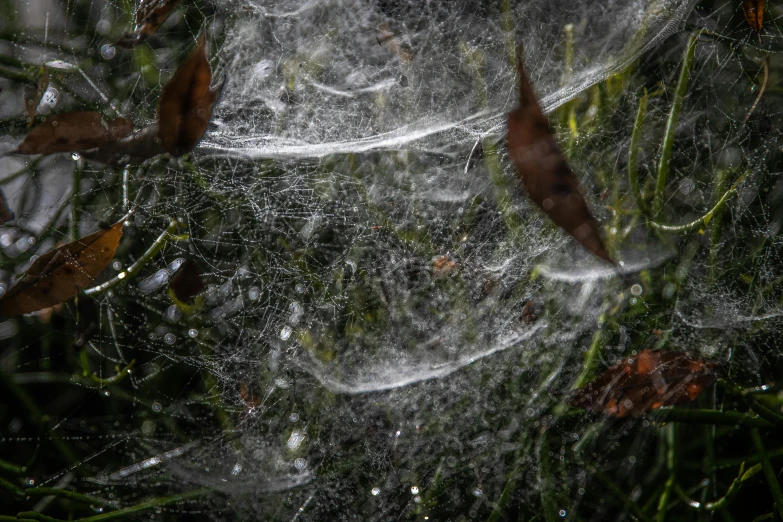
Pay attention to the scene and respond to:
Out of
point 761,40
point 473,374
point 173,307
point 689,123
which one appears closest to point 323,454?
point 473,374

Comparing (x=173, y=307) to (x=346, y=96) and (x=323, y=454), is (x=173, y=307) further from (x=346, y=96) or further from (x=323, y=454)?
(x=346, y=96)

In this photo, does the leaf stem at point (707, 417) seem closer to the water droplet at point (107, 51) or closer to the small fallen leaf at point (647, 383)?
the small fallen leaf at point (647, 383)

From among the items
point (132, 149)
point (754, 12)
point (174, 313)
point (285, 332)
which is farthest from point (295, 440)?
point (754, 12)

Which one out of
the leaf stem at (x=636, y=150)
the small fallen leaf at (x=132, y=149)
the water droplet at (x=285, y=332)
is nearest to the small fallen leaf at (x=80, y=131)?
the small fallen leaf at (x=132, y=149)

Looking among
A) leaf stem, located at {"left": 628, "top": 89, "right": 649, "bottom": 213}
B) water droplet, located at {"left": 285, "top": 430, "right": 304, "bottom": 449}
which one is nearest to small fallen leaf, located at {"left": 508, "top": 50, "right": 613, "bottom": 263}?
leaf stem, located at {"left": 628, "top": 89, "right": 649, "bottom": 213}

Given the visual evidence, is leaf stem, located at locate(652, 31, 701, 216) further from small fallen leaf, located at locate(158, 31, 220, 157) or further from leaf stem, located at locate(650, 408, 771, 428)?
small fallen leaf, located at locate(158, 31, 220, 157)

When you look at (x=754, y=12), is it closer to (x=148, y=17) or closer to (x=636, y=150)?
(x=636, y=150)

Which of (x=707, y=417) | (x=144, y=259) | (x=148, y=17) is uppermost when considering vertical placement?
(x=148, y=17)
